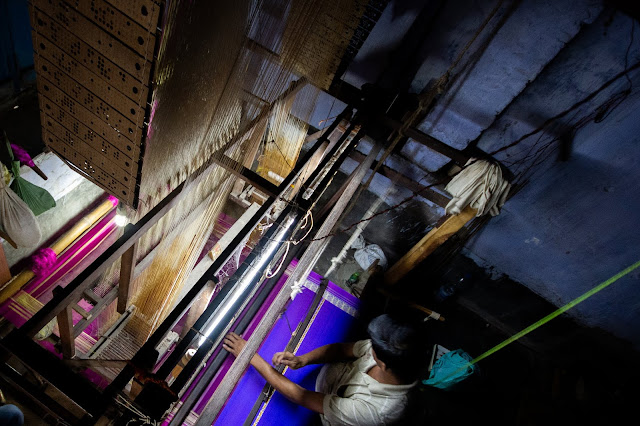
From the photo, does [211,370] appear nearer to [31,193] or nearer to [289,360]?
[289,360]

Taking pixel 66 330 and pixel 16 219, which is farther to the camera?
pixel 16 219

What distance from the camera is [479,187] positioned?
4.42 m

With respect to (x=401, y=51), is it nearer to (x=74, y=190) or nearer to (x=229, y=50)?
(x=229, y=50)

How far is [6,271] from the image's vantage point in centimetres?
519

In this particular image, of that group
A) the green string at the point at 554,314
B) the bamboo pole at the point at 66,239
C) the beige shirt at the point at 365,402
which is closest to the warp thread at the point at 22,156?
the bamboo pole at the point at 66,239

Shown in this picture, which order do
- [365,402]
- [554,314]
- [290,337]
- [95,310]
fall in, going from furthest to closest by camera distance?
1. [554,314]
2. [290,337]
3. [95,310]
4. [365,402]

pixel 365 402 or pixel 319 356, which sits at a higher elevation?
pixel 319 356

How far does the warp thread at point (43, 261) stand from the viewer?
557 cm

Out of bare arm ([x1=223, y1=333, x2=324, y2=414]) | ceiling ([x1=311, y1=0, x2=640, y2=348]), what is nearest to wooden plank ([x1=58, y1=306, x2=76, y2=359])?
bare arm ([x1=223, y1=333, x2=324, y2=414])

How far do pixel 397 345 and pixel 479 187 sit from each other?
2875mm

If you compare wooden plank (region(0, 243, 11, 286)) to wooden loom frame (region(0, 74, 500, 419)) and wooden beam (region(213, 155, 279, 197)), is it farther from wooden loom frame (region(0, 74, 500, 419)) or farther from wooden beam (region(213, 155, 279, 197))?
wooden beam (region(213, 155, 279, 197))

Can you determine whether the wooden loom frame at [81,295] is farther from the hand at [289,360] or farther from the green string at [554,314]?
the green string at [554,314]

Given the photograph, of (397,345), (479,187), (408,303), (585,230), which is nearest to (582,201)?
(585,230)

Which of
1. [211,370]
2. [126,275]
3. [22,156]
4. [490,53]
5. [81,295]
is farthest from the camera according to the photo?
[22,156]
